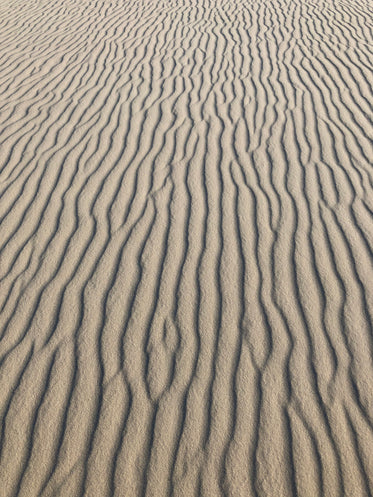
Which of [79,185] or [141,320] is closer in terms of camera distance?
[141,320]

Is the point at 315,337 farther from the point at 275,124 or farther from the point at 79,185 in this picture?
the point at 275,124

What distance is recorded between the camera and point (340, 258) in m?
3.31

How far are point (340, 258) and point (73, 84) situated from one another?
4.46 meters

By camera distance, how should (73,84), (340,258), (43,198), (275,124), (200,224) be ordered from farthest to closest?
(73,84), (275,124), (43,198), (200,224), (340,258)

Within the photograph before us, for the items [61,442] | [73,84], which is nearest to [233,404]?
[61,442]

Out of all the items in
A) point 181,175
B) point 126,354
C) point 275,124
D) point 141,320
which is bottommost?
point 126,354

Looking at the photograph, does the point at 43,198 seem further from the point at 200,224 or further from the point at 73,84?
the point at 73,84

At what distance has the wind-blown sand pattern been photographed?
7.56 ft

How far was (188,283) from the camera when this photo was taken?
3.17 metres

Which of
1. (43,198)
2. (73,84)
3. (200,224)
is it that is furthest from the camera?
(73,84)

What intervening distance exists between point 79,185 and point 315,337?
251 centimetres

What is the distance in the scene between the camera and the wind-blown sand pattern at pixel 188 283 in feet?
7.56

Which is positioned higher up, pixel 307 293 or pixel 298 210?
pixel 298 210

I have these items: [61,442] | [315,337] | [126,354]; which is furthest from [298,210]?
[61,442]
